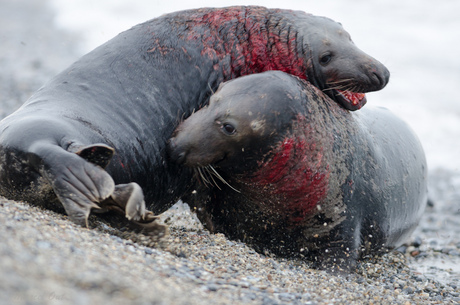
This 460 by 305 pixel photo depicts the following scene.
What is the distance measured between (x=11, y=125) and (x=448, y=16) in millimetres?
22751

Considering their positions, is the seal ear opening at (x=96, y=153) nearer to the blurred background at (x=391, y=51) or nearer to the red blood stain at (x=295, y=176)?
the red blood stain at (x=295, y=176)

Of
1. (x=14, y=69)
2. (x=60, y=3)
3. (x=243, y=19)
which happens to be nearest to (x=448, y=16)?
(x=60, y=3)

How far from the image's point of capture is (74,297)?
8.53ft

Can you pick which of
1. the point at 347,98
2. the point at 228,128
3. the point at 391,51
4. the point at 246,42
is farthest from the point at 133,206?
the point at 391,51

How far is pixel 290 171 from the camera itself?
17.9 feet

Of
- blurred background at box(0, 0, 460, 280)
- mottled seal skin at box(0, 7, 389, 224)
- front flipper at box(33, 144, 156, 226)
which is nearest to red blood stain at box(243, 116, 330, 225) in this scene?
mottled seal skin at box(0, 7, 389, 224)

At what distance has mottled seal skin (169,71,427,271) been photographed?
5.33 m

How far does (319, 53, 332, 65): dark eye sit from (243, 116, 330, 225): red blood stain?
3.16ft

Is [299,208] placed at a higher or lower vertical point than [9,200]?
lower

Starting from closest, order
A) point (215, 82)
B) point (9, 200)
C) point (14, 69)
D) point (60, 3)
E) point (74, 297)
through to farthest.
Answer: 1. point (74, 297)
2. point (9, 200)
3. point (215, 82)
4. point (14, 69)
5. point (60, 3)

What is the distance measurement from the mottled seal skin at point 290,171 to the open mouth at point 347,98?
0.28 feet

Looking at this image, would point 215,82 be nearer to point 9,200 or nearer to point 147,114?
point 147,114

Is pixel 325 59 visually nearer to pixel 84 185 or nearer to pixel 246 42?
pixel 246 42

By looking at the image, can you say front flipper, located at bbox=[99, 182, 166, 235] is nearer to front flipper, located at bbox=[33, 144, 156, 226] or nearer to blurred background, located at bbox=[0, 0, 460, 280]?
front flipper, located at bbox=[33, 144, 156, 226]
